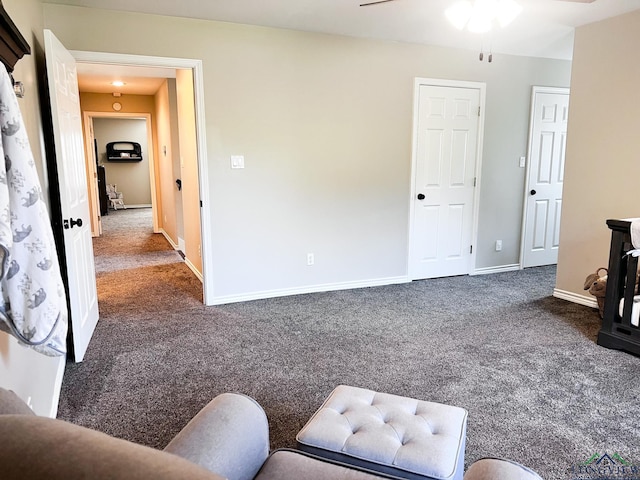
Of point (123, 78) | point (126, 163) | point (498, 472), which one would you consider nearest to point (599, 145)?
point (498, 472)

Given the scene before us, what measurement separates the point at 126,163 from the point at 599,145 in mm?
11478

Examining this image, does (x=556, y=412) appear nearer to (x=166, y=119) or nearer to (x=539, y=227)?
(x=539, y=227)

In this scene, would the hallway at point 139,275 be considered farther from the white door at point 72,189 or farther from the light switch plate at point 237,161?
the light switch plate at point 237,161

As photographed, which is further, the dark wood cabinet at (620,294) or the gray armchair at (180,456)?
the dark wood cabinet at (620,294)

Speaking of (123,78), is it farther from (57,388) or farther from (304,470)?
(304,470)

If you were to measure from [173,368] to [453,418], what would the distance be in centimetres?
186

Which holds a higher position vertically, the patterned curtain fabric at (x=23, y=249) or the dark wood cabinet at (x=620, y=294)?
the patterned curtain fabric at (x=23, y=249)

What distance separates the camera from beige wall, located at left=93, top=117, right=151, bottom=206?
11805 mm

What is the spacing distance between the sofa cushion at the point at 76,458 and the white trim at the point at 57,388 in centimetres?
186

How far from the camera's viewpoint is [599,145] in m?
3.84

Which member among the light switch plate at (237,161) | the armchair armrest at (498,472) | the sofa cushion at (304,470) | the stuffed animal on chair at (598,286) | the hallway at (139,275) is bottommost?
the hallway at (139,275)

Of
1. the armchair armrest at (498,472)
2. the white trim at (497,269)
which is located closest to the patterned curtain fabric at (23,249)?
the armchair armrest at (498,472)

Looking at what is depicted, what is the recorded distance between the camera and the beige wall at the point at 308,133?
377 cm

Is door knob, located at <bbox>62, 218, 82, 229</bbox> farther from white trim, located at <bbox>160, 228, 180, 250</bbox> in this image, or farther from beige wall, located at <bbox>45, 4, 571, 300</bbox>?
white trim, located at <bbox>160, 228, 180, 250</bbox>
